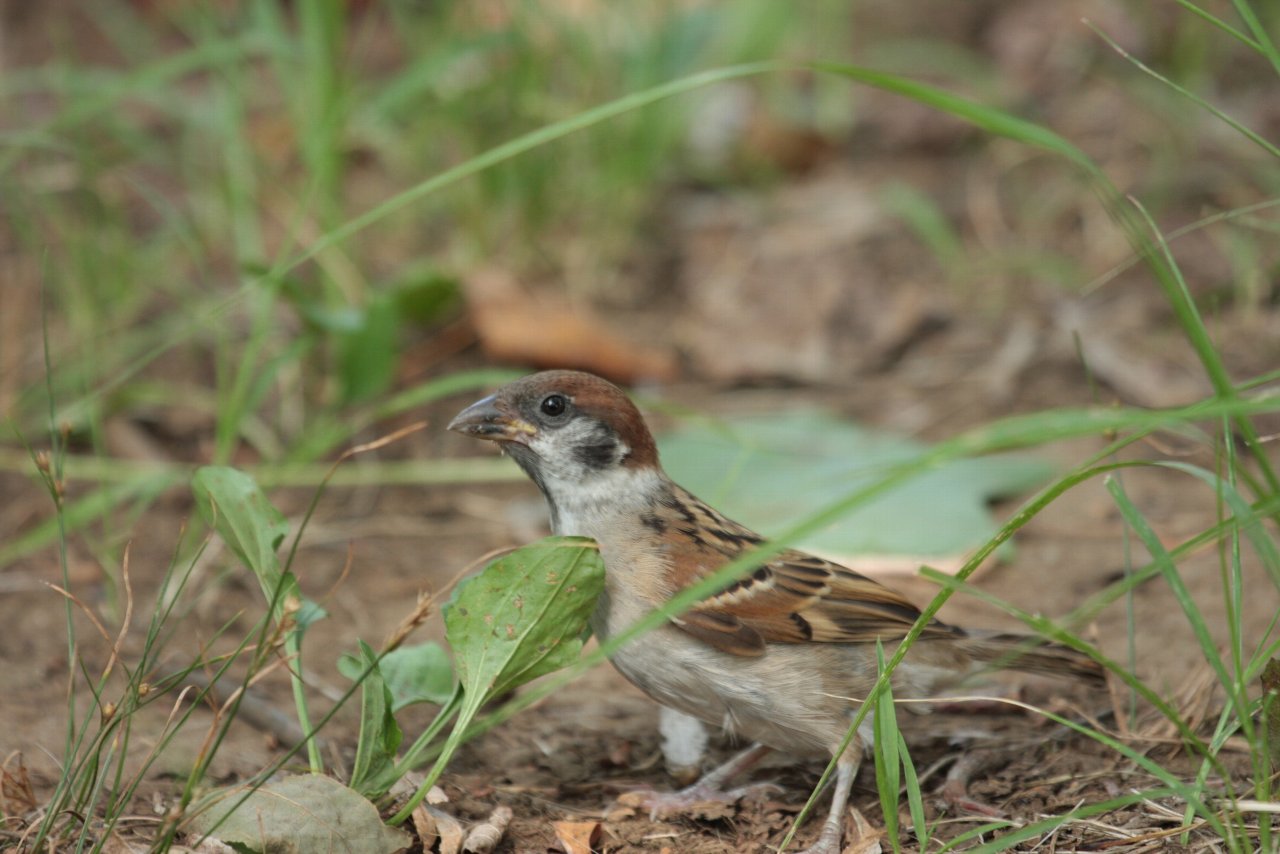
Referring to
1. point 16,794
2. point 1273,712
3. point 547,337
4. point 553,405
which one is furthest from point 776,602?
point 547,337

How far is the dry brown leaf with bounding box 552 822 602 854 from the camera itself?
9.66 ft

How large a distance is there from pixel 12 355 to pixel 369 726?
138 inches

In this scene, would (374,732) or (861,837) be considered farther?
(861,837)

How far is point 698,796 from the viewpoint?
3371mm

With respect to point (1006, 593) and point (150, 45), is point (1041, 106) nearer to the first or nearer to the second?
point (1006, 593)

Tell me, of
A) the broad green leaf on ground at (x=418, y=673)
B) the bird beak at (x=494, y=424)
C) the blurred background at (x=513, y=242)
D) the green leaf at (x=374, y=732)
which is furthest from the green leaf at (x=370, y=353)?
the green leaf at (x=374, y=732)

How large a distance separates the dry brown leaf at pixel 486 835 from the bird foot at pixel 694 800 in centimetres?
39

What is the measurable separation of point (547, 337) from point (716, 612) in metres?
2.57

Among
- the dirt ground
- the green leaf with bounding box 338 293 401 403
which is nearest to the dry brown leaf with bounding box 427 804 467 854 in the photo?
the dirt ground

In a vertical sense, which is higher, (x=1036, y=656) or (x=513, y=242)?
(x=513, y=242)

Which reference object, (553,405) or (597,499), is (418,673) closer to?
(597,499)

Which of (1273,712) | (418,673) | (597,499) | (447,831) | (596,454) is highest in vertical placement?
(596,454)

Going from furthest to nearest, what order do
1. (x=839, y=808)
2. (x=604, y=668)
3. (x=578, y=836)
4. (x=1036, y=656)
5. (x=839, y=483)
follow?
(x=839, y=483)
(x=604, y=668)
(x=1036, y=656)
(x=839, y=808)
(x=578, y=836)

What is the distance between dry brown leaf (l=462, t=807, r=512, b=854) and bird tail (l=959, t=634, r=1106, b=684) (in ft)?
4.11
